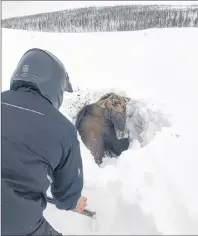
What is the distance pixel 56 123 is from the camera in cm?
167

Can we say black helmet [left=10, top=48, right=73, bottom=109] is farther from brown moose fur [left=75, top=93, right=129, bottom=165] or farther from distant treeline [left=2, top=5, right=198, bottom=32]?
distant treeline [left=2, top=5, right=198, bottom=32]

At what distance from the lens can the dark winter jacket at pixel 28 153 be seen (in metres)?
1.52

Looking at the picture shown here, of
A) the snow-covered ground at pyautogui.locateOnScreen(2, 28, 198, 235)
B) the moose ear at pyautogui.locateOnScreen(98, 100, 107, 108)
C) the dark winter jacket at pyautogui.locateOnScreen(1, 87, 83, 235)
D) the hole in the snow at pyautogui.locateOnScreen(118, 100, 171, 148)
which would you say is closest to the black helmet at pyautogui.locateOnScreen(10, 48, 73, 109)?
the dark winter jacket at pyautogui.locateOnScreen(1, 87, 83, 235)

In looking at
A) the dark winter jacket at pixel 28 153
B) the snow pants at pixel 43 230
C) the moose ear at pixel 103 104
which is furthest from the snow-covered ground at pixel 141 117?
the dark winter jacket at pixel 28 153

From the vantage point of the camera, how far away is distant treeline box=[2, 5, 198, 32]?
609 centimetres

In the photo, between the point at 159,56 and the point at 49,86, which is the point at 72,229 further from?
the point at 159,56

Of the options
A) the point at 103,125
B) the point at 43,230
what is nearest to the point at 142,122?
the point at 103,125

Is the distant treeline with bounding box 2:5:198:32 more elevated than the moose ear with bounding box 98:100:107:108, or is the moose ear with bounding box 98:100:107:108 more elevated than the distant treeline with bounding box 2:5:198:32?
the distant treeline with bounding box 2:5:198:32

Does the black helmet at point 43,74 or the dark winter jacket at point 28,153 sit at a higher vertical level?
the black helmet at point 43,74

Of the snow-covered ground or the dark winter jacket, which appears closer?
the dark winter jacket

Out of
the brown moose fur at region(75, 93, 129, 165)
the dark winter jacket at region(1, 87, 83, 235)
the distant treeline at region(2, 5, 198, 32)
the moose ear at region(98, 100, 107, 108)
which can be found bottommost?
the brown moose fur at region(75, 93, 129, 165)

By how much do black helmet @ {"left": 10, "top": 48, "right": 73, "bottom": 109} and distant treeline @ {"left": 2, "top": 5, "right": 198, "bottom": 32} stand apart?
3924mm

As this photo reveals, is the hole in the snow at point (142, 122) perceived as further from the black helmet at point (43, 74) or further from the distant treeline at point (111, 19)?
the distant treeline at point (111, 19)

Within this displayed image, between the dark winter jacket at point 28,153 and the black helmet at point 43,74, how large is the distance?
0.17ft
